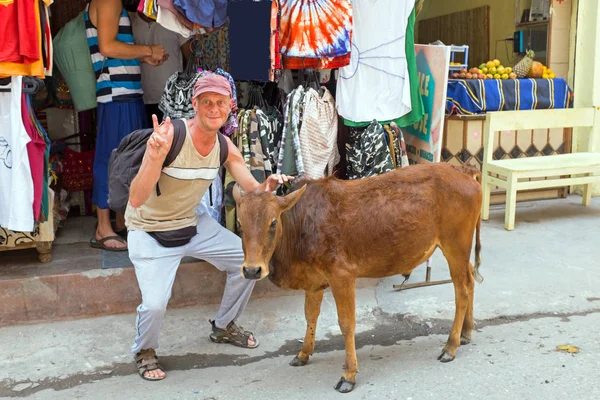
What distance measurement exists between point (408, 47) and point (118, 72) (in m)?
2.39

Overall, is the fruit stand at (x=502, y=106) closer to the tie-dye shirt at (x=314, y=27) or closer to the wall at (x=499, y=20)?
the wall at (x=499, y=20)

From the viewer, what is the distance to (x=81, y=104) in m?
5.21

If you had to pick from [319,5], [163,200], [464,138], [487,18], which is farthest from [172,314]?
[487,18]

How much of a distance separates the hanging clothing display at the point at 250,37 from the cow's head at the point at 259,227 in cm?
178

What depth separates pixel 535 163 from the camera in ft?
22.3

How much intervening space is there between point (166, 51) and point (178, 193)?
206 cm

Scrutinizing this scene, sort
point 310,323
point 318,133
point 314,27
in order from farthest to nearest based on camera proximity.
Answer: point 318,133, point 314,27, point 310,323

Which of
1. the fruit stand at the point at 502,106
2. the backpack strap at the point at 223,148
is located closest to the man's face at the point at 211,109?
the backpack strap at the point at 223,148

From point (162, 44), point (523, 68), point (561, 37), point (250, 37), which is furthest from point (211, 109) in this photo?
point (561, 37)

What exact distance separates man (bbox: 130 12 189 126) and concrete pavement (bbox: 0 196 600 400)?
6.49 feet

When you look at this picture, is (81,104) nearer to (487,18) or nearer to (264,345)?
(264,345)

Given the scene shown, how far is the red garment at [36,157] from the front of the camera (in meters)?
4.46

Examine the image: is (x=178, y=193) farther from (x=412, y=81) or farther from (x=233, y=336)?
(x=412, y=81)

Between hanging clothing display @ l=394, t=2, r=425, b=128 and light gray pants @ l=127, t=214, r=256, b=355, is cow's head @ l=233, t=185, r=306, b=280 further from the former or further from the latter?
hanging clothing display @ l=394, t=2, r=425, b=128
